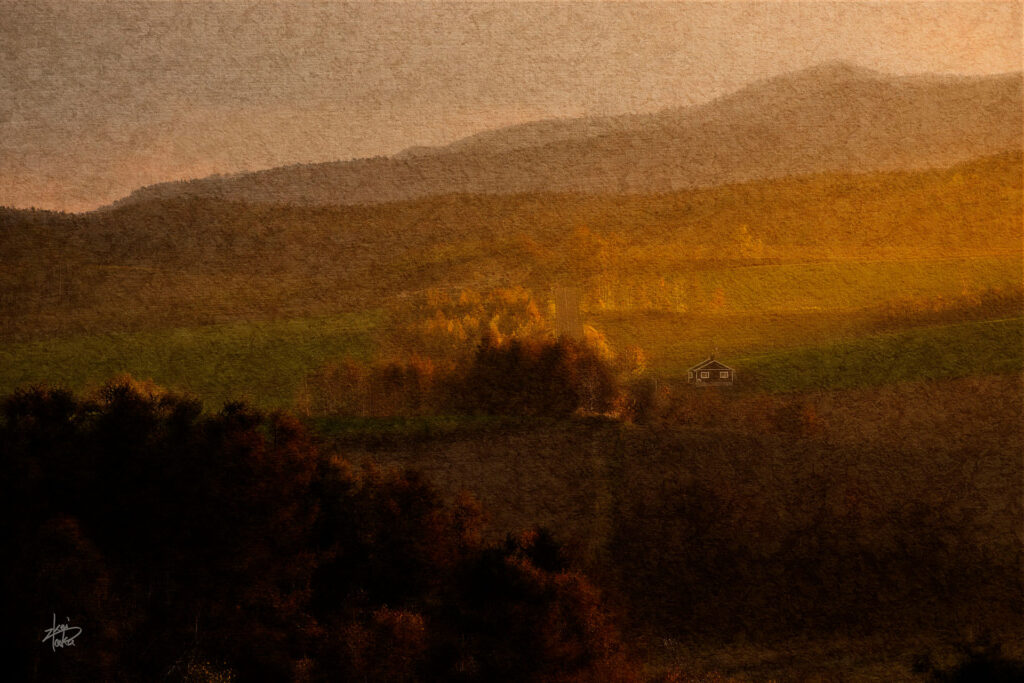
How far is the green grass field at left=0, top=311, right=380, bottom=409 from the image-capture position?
5.71 metres

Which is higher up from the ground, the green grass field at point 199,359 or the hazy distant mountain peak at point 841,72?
the hazy distant mountain peak at point 841,72

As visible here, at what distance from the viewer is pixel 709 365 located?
604cm

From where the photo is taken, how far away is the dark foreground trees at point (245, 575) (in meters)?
4.50

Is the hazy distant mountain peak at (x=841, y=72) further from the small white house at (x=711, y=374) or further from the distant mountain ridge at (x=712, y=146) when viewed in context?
the small white house at (x=711, y=374)

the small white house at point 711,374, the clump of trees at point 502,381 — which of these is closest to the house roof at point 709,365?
the small white house at point 711,374

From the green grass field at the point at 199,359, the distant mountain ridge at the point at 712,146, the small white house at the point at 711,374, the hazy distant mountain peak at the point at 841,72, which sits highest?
the hazy distant mountain peak at the point at 841,72

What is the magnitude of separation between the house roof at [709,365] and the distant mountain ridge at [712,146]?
0.98 metres

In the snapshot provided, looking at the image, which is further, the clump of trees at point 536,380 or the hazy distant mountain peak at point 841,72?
the hazy distant mountain peak at point 841,72

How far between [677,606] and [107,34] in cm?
426

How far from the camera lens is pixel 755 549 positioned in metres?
5.77

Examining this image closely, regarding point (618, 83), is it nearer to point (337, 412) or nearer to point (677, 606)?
point (337, 412)
